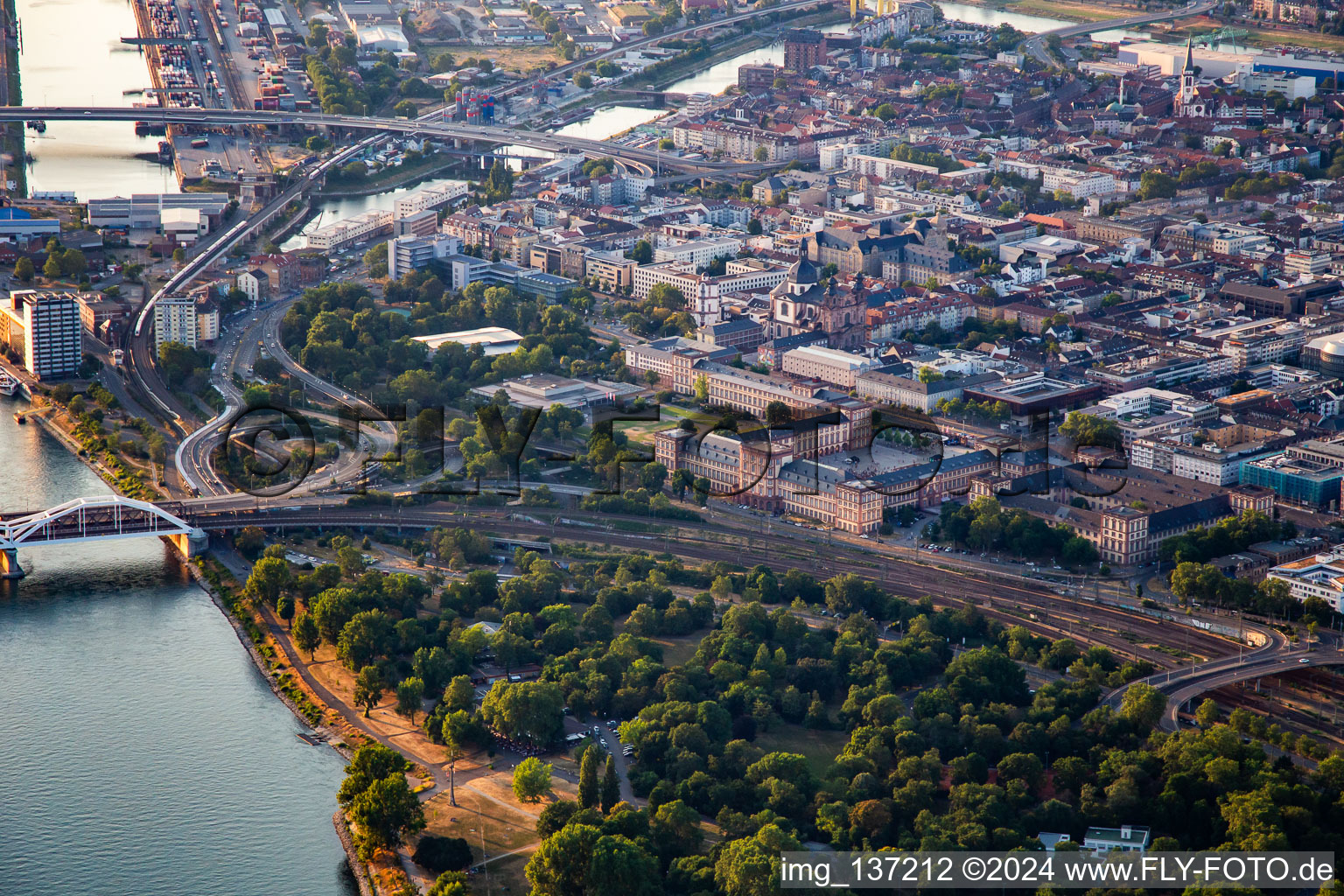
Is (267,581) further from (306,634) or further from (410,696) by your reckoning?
(410,696)

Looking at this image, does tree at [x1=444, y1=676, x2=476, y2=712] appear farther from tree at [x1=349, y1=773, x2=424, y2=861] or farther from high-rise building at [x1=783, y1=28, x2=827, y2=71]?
high-rise building at [x1=783, y1=28, x2=827, y2=71]

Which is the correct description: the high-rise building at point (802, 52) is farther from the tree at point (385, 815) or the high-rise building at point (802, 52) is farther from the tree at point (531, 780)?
the tree at point (385, 815)

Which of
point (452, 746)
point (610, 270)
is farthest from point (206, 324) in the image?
point (452, 746)

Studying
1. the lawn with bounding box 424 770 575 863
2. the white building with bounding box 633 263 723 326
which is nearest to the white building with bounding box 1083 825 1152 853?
the lawn with bounding box 424 770 575 863

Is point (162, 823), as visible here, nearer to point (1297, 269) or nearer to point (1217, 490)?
point (1217, 490)

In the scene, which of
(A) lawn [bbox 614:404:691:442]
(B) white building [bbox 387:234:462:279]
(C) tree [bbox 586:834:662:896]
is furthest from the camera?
(B) white building [bbox 387:234:462:279]

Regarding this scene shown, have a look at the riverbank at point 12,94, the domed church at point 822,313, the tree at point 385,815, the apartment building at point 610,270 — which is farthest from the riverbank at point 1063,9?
the tree at point 385,815

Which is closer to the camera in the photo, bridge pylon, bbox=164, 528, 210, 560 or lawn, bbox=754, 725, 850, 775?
lawn, bbox=754, 725, 850, 775
